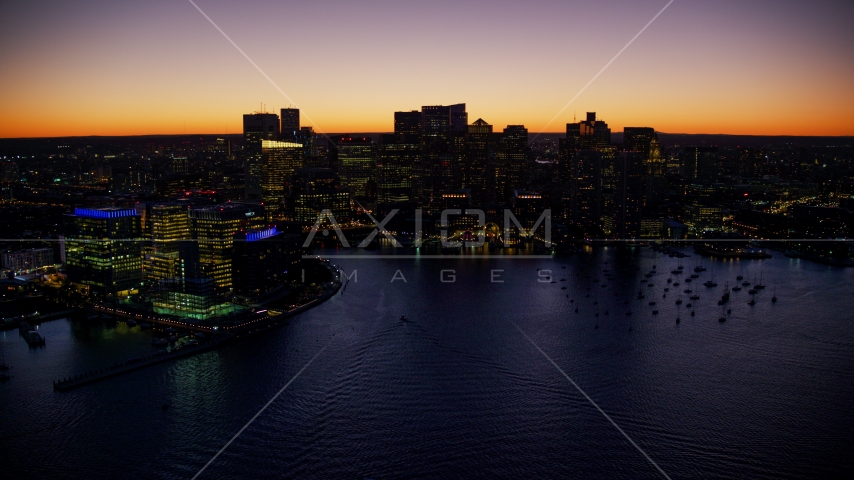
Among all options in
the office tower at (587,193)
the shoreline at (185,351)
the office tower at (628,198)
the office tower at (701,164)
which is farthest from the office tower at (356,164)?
the shoreline at (185,351)

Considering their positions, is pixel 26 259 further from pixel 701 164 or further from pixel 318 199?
pixel 701 164

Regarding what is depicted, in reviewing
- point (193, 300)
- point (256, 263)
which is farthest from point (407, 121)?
point (193, 300)

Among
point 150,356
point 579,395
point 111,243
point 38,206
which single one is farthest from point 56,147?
point 579,395

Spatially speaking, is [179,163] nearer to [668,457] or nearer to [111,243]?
[111,243]

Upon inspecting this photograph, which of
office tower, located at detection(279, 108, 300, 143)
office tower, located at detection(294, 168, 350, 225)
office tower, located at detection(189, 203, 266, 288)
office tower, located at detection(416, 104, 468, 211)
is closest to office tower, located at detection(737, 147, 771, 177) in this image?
office tower, located at detection(416, 104, 468, 211)

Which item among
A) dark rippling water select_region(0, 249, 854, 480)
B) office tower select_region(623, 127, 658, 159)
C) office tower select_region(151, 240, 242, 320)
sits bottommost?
dark rippling water select_region(0, 249, 854, 480)

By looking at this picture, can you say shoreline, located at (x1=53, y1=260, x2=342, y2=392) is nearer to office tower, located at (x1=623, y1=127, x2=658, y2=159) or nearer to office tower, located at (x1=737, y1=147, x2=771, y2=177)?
office tower, located at (x1=623, y1=127, x2=658, y2=159)

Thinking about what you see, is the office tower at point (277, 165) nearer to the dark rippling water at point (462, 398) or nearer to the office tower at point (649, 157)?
the office tower at point (649, 157)
